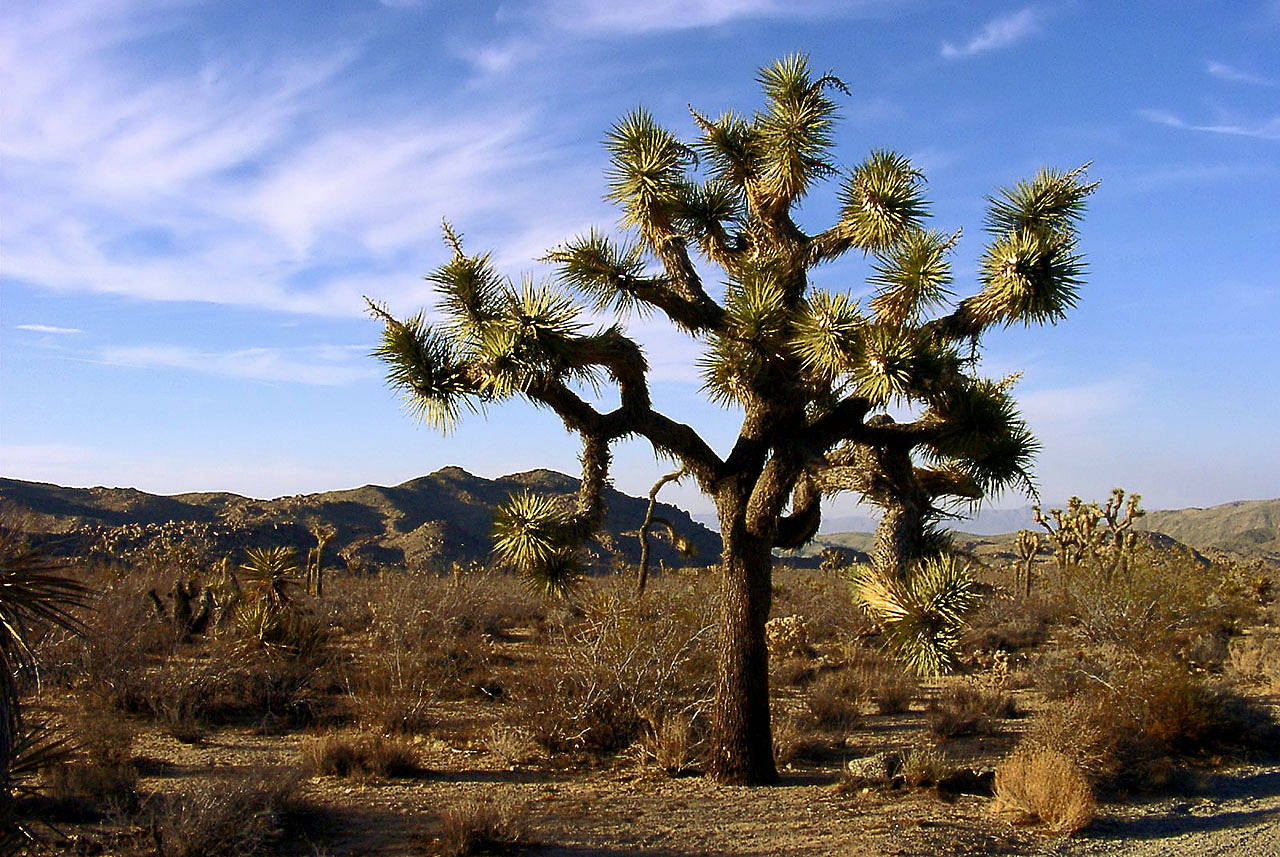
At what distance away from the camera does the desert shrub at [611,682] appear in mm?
9820

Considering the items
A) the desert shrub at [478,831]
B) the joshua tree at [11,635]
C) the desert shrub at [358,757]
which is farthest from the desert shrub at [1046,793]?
the joshua tree at [11,635]

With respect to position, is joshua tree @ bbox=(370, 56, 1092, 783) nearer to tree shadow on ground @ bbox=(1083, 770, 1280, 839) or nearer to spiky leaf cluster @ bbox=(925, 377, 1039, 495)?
spiky leaf cluster @ bbox=(925, 377, 1039, 495)

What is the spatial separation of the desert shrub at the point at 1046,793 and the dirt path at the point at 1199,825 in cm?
19

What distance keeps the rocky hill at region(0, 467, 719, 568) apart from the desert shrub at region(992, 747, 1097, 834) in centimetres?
2402

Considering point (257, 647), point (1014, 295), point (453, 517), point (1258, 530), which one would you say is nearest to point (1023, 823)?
point (1014, 295)

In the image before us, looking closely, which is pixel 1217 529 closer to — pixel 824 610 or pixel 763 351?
pixel 824 610

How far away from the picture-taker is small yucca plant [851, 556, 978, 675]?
6020 mm

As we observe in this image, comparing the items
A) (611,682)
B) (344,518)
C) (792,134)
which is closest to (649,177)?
(792,134)

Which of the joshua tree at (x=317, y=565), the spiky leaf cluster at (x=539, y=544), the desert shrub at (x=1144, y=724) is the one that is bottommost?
the desert shrub at (x=1144, y=724)

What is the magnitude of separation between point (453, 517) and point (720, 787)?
40501 mm

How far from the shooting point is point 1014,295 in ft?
21.0

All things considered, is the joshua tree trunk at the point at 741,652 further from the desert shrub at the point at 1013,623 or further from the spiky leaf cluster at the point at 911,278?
the desert shrub at the point at 1013,623

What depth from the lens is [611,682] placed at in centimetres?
996

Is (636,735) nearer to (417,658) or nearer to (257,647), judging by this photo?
(417,658)
